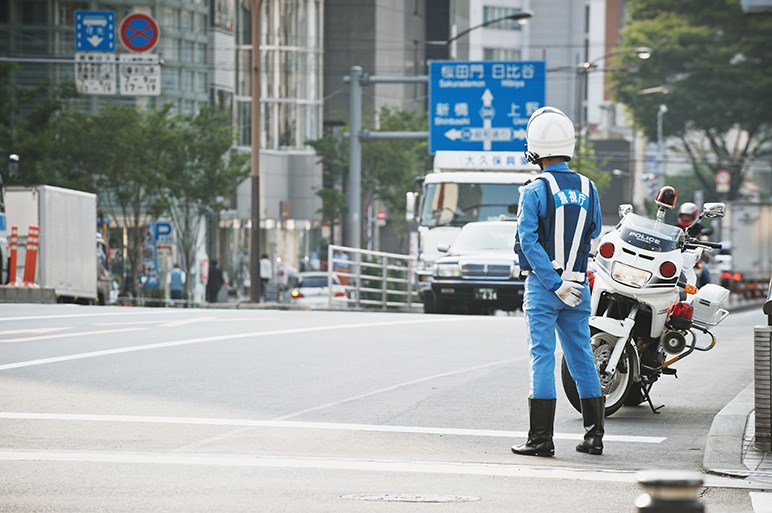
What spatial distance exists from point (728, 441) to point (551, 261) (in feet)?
5.05

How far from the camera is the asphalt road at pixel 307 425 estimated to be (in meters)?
7.56

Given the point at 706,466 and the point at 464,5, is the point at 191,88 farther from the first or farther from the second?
the point at 706,466

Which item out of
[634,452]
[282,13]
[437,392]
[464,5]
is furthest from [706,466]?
[464,5]

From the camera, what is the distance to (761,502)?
297 inches

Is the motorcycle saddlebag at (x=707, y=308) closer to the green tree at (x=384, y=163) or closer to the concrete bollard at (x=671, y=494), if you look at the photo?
the concrete bollard at (x=671, y=494)

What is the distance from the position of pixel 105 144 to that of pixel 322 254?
1263 inches

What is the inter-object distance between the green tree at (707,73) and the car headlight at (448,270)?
139 feet

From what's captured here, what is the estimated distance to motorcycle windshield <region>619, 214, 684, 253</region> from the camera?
35.3 ft

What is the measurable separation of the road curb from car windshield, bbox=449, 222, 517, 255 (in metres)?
16.2

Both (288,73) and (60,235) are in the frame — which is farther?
(288,73)

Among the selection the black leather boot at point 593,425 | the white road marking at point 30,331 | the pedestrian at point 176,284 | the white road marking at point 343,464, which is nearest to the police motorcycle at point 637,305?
the black leather boot at point 593,425

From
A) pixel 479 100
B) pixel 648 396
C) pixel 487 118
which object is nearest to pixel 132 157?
pixel 479 100

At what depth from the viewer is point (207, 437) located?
9578 mm

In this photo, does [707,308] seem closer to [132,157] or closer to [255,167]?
[255,167]
